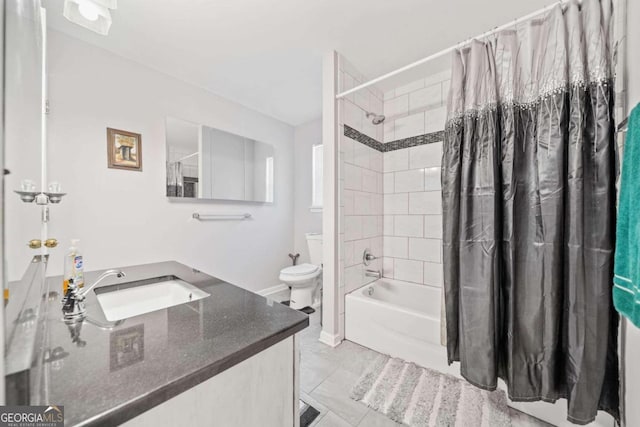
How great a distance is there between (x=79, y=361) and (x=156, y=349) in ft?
0.50

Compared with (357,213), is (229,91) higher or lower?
higher

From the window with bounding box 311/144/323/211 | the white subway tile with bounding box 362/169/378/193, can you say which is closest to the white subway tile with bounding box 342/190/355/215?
the white subway tile with bounding box 362/169/378/193

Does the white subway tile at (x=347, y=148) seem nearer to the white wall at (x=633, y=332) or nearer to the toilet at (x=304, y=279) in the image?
the toilet at (x=304, y=279)

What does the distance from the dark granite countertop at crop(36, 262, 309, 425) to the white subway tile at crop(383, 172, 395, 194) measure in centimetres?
192

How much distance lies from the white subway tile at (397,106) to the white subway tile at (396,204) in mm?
840

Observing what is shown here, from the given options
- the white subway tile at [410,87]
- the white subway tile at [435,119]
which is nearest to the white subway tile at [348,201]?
the white subway tile at [435,119]

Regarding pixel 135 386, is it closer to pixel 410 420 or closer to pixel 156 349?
pixel 156 349

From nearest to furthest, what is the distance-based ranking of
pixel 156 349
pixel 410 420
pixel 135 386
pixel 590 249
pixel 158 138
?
pixel 135 386 < pixel 156 349 < pixel 590 249 < pixel 410 420 < pixel 158 138

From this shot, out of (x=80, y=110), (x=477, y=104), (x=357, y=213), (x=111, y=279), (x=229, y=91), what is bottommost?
(x=111, y=279)

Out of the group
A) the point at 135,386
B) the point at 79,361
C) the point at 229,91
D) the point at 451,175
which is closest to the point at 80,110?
the point at 229,91

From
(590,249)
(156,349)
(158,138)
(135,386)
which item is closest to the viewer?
(135,386)

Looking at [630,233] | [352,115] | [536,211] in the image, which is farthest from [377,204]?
[630,233]

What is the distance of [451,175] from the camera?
1.27 m

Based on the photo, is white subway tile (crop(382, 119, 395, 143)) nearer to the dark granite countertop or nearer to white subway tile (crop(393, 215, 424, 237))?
white subway tile (crop(393, 215, 424, 237))
